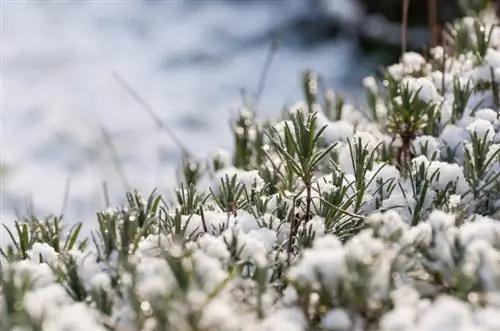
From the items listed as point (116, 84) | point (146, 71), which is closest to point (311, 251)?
point (116, 84)

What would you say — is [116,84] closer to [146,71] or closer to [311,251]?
[146,71]

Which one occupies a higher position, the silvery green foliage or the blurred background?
the silvery green foliage

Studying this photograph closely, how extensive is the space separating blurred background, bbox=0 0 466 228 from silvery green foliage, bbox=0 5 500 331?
94.9 inches

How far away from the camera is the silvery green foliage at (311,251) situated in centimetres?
93

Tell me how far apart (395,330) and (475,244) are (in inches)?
7.2

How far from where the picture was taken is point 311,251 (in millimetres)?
972

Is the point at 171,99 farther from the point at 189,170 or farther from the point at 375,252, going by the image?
the point at 375,252

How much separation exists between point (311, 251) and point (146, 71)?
4.94 metres

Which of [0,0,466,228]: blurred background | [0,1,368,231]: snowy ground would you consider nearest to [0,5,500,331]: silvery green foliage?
[0,1,368,231]: snowy ground

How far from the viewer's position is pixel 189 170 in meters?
1.77

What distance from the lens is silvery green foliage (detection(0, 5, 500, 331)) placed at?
928mm

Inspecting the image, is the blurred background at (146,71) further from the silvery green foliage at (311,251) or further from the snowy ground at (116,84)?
the silvery green foliage at (311,251)

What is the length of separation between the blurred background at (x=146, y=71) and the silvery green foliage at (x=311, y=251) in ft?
7.91

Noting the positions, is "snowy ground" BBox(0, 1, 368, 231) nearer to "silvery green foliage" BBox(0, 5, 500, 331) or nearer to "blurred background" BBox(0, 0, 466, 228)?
"blurred background" BBox(0, 0, 466, 228)
